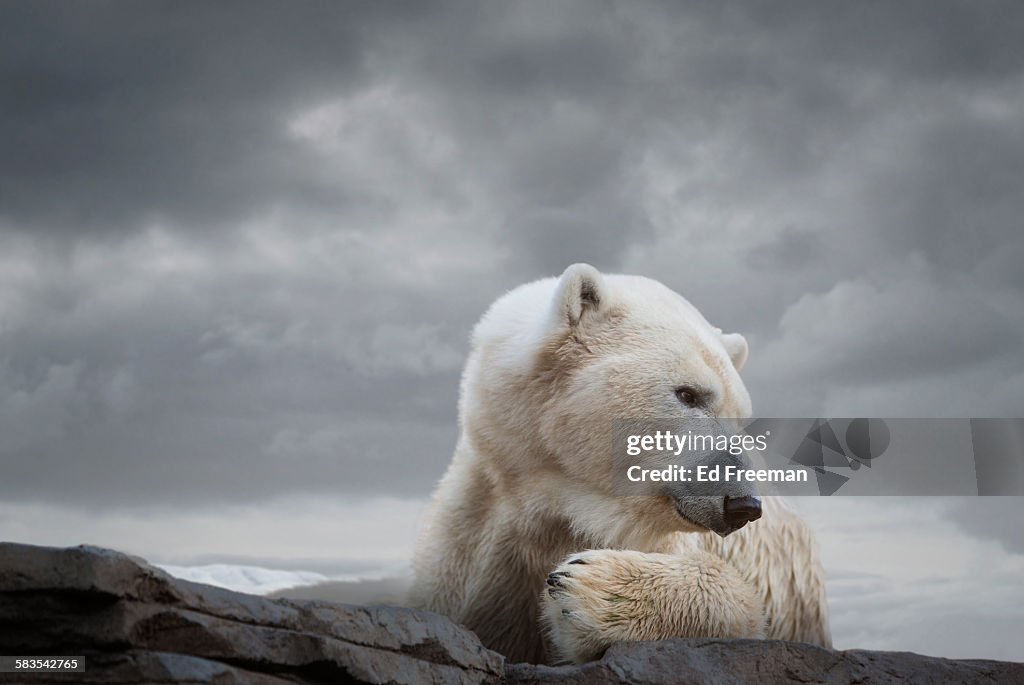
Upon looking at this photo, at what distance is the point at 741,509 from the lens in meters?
3.09

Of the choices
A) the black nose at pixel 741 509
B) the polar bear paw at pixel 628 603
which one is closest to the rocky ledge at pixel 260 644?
the polar bear paw at pixel 628 603

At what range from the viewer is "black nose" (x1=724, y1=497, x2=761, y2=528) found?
308 cm

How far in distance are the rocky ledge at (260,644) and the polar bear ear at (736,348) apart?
1.24 meters

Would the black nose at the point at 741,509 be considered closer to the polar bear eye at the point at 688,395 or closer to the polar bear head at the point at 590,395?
the polar bear head at the point at 590,395

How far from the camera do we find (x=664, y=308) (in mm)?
3582

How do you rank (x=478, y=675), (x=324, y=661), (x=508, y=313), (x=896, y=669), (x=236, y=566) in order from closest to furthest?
(x=324, y=661) → (x=478, y=675) → (x=896, y=669) → (x=508, y=313) → (x=236, y=566)

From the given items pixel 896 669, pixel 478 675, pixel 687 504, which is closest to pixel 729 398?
pixel 687 504

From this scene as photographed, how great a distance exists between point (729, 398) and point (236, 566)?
2090mm

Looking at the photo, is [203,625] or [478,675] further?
[478,675]

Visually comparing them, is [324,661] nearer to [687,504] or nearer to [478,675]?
[478,675]

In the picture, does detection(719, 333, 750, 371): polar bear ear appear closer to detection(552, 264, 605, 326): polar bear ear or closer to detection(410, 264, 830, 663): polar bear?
detection(410, 264, 830, 663): polar bear

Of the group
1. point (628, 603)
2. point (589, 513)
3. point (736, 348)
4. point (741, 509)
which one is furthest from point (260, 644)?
point (736, 348)

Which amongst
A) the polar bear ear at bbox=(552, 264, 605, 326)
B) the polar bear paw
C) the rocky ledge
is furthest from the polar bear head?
the rocky ledge

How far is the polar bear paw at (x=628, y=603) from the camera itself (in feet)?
10.2
